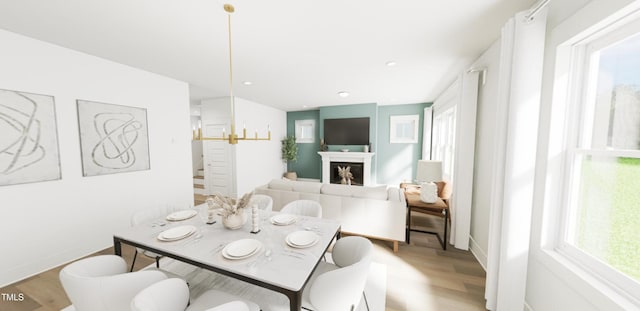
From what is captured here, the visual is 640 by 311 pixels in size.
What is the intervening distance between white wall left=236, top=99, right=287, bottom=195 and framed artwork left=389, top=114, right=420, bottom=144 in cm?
362

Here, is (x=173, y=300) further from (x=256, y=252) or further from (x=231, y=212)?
(x=231, y=212)

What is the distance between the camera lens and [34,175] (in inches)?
84.0

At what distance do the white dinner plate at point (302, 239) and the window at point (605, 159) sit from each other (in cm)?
175

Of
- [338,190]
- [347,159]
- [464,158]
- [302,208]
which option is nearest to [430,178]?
[464,158]

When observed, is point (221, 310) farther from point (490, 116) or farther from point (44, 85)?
point (44, 85)

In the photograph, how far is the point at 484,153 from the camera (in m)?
2.38

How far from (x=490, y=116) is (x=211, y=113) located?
5.61m

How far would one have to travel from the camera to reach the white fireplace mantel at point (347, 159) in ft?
19.1

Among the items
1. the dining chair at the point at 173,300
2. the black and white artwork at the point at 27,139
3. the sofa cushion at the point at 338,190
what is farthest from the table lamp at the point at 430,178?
the black and white artwork at the point at 27,139

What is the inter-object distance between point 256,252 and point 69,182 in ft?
9.15

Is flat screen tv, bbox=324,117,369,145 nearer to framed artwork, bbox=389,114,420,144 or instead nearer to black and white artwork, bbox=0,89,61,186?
framed artwork, bbox=389,114,420,144

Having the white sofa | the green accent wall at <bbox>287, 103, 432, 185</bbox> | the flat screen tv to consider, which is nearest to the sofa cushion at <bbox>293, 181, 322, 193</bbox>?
the white sofa

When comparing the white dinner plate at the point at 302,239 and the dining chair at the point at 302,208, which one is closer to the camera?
the white dinner plate at the point at 302,239

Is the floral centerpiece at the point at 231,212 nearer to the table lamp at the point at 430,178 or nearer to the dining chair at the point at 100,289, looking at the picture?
the dining chair at the point at 100,289
